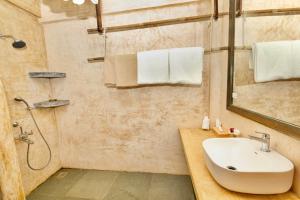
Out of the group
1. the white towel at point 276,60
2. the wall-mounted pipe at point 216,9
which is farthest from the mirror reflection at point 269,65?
the wall-mounted pipe at point 216,9

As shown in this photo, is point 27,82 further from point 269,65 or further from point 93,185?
point 269,65

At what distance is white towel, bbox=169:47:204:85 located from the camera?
5.66 feet

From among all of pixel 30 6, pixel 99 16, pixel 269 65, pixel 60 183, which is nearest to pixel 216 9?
pixel 269 65

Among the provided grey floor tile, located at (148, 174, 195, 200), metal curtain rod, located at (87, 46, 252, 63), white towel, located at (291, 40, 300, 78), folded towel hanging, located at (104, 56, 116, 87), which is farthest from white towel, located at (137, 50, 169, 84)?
grey floor tile, located at (148, 174, 195, 200)

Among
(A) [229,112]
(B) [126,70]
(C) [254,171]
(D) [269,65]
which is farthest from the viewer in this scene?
(B) [126,70]

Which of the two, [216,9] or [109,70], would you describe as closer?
[216,9]

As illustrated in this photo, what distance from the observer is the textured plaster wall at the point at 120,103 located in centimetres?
198

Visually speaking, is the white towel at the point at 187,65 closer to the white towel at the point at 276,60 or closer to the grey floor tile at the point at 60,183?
the white towel at the point at 276,60

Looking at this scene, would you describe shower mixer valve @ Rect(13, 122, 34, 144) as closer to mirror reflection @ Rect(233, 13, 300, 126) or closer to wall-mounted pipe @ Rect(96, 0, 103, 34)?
wall-mounted pipe @ Rect(96, 0, 103, 34)

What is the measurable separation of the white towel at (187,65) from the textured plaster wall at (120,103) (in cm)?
23

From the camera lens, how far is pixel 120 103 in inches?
84.5

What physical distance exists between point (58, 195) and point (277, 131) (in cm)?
217

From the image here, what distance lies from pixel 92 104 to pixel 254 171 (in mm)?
1909

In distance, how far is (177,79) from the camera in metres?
1.78
